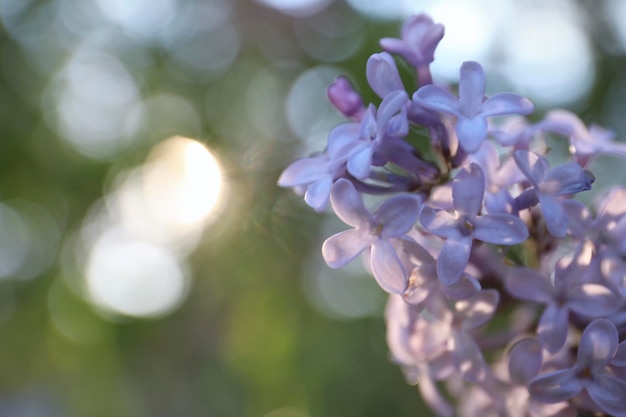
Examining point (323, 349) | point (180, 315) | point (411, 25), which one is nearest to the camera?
point (411, 25)

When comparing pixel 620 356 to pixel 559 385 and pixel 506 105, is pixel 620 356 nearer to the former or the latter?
pixel 559 385

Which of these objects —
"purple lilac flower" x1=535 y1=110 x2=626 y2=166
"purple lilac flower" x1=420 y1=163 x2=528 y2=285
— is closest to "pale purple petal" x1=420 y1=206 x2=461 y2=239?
"purple lilac flower" x1=420 y1=163 x2=528 y2=285

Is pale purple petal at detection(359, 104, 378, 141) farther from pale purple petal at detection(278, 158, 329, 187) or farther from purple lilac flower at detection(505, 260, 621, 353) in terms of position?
purple lilac flower at detection(505, 260, 621, 353)

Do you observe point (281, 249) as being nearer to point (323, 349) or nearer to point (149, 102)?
point (323, 349)

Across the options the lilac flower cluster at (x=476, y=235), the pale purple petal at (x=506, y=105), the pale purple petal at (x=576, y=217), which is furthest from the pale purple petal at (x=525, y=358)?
the pale purple petal at (x=506, y=105)

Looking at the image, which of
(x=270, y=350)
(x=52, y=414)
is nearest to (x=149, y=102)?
(x=270, y=350)

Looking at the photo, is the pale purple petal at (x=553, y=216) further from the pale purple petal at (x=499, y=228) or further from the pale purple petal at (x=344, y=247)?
the pale purple petal at (x=344, y=247)

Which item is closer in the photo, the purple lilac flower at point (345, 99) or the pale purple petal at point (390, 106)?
the pale purple petal at point (390, 106)
